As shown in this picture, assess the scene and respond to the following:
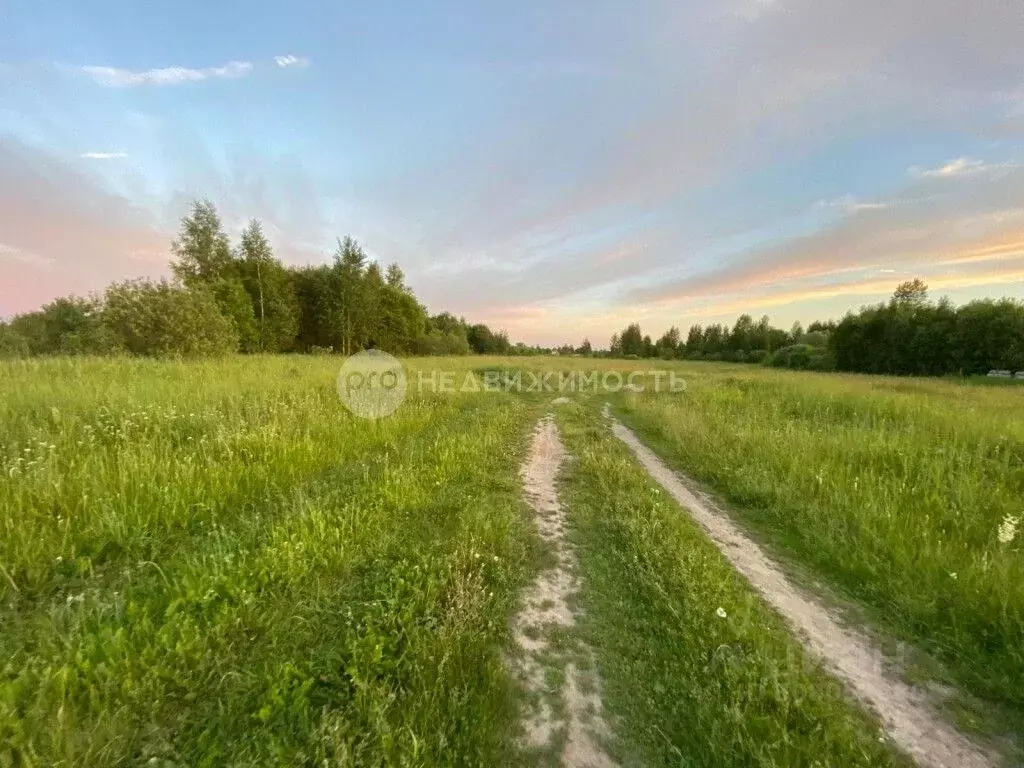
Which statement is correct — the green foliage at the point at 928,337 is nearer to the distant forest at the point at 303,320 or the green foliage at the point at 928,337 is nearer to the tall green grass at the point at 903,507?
the distant forest at the point at 303,320

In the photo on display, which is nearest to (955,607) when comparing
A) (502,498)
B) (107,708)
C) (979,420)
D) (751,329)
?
(502,498)

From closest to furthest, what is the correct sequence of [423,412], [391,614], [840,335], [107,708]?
[107,708] → [391,614] → [423,412] → [840,335]

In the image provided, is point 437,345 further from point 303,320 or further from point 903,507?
point 903,507

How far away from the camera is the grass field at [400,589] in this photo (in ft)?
7.25

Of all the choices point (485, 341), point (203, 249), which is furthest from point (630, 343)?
point (203, 249)

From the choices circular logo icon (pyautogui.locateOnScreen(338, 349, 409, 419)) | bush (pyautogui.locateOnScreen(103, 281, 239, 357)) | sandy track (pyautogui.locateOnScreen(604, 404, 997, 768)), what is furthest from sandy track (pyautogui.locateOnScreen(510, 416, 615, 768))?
bush (pyautogui.locateOnScreen(103, 281, 239, 357))

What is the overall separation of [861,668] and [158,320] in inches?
991

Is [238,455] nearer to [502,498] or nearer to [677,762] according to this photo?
[502,498]

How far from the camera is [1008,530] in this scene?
4.26m

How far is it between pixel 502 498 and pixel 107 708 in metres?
4.30

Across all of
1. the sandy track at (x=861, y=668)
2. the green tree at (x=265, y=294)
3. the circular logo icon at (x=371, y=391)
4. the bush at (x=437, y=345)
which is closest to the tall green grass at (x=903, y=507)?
the sandy track at (x=861, y=668)

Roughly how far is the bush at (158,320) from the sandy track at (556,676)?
20629 millimetres

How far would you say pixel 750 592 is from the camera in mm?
3814

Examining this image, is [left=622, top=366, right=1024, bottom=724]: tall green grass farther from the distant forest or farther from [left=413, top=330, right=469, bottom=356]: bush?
[left=413, top=330, right=469, bottom=356]: bush
